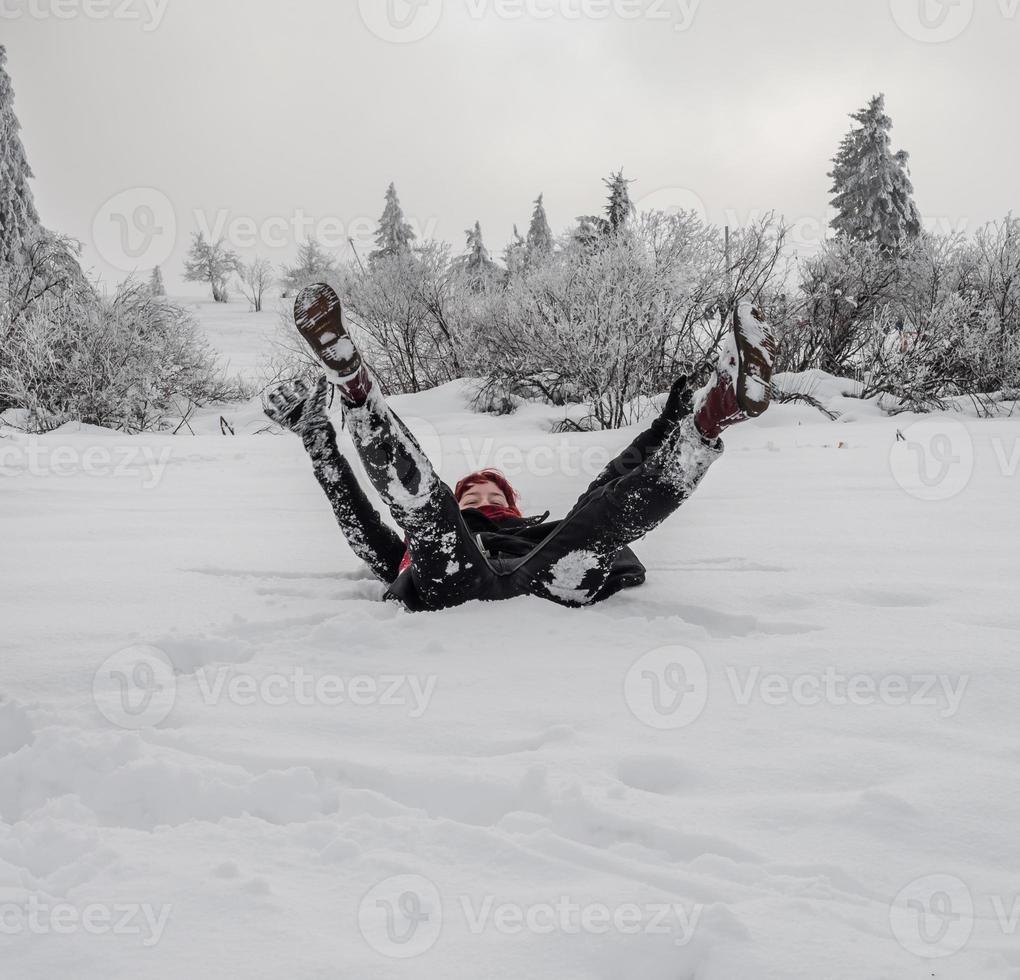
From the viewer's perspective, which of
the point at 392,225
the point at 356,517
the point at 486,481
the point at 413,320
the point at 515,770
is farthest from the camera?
the point at 392,225

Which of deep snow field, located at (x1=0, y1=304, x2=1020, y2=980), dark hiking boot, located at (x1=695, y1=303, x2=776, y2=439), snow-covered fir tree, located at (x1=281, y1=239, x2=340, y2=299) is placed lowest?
deep snow field, located at (x1=0, y1=304, x2=1020, y2=980)

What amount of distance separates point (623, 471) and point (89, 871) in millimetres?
1620

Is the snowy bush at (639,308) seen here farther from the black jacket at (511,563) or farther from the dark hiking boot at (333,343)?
the dark hiking boot at (333,343)

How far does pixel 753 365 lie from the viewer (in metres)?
1.55

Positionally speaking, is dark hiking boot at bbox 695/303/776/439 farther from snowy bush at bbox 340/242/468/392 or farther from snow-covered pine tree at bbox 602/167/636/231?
snow-covered pine tree at bbox 602/167/636/231

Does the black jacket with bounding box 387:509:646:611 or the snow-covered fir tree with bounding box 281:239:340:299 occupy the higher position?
the snow-covered fir tree with bounding box 281:239:340:299

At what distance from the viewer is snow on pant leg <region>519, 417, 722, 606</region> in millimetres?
1662

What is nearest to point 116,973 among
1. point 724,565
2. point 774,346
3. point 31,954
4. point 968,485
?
point 31,954

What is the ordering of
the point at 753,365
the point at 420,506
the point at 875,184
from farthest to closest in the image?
the point at 875,184, the point at 420,506, the point at 753,365

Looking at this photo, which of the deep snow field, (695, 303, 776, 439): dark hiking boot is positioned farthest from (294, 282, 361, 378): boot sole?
(695, 303, 776, 439): dark hiking boot

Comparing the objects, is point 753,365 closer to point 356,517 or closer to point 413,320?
point 356,517

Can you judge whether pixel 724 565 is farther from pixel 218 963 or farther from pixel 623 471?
pixel 218 963

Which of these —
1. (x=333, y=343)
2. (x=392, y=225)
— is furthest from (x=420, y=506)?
(x=392, y=225)

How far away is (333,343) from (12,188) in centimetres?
1975
